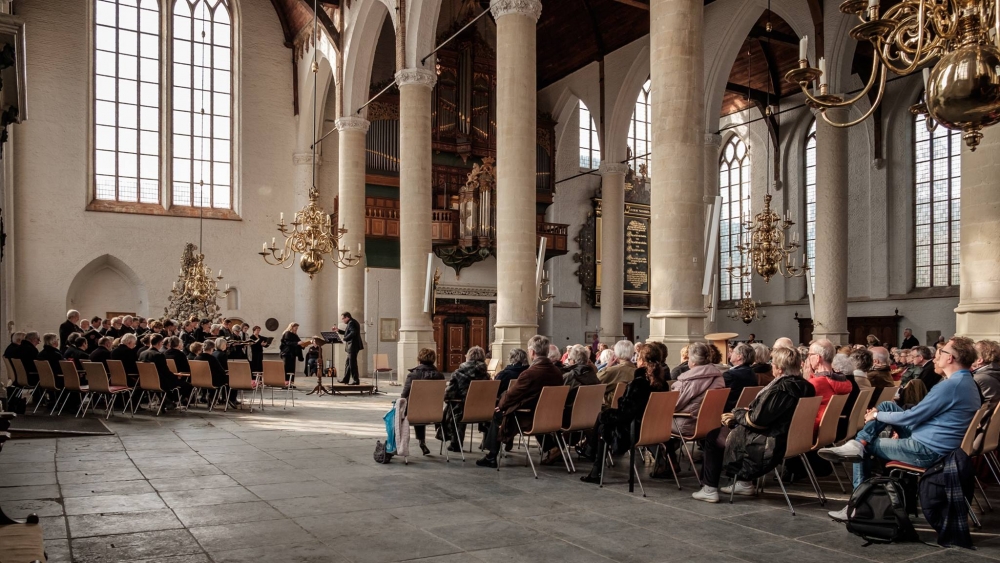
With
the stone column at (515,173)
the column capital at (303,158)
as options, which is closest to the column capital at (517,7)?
the stone column at (515,173)

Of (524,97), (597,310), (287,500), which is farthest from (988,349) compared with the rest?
(597,310)

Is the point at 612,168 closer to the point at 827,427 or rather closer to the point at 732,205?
the point at 732,205

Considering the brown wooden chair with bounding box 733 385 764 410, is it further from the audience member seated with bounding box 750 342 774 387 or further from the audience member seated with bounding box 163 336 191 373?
the audience member seated with bounding box 163 336 191 373

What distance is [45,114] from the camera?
19328 millimetres

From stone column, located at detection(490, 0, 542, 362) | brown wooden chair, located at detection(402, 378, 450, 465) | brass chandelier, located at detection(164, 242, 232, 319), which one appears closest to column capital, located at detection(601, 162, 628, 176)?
stone column, located at detection(490, 0, 542, 362)

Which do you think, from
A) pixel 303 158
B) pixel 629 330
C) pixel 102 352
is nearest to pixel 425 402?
pixel 102 352

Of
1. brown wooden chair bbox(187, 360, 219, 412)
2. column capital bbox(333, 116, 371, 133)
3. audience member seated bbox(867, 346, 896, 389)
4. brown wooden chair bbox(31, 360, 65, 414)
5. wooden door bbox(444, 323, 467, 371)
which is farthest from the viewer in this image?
wooden door bbox(444, 323, 467, 371)

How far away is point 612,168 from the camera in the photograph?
68.3ft

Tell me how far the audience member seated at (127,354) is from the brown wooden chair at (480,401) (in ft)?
19.4

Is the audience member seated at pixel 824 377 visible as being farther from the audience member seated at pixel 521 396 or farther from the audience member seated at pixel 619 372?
the audience member seated at pixel 521 396

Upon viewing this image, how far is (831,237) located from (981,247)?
654 centimetres

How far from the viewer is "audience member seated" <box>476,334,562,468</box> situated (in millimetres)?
6539

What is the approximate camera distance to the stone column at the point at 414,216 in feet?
50.0

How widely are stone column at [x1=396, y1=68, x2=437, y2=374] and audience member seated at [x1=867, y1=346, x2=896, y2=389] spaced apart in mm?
9148
